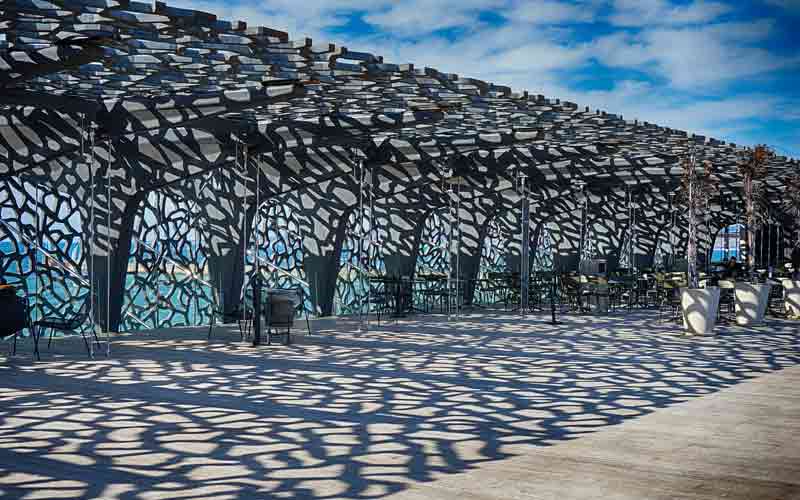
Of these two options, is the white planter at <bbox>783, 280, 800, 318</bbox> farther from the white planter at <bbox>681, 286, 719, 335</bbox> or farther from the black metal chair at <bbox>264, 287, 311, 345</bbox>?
the black metal chair at <bbox>264, 287, 311, 345</bbox>

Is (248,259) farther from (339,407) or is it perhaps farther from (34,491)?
(34,491)

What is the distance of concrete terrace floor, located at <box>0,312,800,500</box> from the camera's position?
5.20 metres

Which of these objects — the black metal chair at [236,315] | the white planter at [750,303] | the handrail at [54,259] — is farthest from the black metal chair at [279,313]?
the white planter at [750,303]

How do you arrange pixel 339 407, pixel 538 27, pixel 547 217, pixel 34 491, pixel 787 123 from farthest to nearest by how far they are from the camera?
pixel 787 123
pixel 547 217
pixel 538 27
pixel 339 407
pixel 34 491

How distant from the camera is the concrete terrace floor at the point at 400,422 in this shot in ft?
17.1

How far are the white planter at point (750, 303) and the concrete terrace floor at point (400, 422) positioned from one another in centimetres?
430

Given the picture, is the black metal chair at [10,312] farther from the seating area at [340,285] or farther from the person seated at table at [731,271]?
the person seated at table at [731,271]

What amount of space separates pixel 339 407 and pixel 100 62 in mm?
5127

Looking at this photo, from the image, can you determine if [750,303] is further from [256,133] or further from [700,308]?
[256,133]

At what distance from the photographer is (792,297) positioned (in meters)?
19.0

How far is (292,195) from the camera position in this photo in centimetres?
1914

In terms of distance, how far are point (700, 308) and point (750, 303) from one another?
2668mm

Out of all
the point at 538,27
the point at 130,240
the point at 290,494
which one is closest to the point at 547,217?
the point at 538,27

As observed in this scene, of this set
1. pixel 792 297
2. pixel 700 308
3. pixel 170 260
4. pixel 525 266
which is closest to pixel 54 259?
pixel 170 260
